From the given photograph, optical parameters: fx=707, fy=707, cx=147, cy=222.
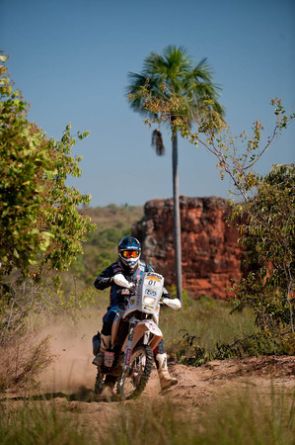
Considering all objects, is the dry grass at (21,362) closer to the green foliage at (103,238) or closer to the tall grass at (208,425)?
the tall grass at (208,425)

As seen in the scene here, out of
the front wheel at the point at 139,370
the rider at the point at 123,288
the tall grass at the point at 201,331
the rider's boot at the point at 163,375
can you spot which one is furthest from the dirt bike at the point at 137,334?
the tall grass at the point at 201,331

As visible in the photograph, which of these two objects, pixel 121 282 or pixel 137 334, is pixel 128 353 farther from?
pixel 121 282

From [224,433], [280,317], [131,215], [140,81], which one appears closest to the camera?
[224,433]

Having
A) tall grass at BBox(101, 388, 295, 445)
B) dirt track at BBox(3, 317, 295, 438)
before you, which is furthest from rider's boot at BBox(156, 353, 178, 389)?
tall grass at BBox(101, 388, 295, 445)

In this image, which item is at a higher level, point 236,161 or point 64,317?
point 236,161

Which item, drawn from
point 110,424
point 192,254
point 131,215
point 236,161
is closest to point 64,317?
point 236,161

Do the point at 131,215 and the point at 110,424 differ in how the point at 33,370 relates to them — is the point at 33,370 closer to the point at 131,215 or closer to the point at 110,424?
the point at 110,424

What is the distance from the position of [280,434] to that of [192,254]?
81.3 ft

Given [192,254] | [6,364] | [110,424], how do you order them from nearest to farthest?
[110,424]
[6,364]
[192,254]

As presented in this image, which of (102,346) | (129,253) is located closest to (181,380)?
(102,346)

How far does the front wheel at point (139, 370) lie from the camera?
7875 millimetres

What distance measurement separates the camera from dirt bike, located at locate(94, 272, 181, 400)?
7875mm

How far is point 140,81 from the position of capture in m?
23.2

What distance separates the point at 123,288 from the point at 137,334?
708 millimetres
